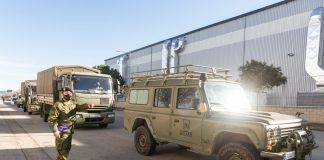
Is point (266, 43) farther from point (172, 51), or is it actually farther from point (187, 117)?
point (187, 117)

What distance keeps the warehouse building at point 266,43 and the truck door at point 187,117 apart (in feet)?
94.2

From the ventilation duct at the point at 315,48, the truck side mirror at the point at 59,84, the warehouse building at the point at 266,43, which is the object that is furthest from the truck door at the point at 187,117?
the ventilation duct at the point at 315,48

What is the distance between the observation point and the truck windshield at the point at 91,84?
14.6m

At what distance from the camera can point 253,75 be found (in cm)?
3281

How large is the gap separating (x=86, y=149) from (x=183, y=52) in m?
48.1

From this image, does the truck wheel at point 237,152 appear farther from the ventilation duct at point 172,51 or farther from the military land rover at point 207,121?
the ventilation duct at point 172,51

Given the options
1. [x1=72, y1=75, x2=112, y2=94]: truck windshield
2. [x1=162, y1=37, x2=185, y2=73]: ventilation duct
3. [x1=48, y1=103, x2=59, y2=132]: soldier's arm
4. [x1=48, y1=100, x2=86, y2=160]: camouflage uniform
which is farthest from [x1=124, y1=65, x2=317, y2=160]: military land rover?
[x1=162, y1=37, x2=185, y2=73]: ventilation duct

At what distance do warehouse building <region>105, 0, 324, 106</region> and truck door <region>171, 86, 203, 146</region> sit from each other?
28720 millimetres

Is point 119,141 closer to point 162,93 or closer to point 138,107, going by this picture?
point 138,107

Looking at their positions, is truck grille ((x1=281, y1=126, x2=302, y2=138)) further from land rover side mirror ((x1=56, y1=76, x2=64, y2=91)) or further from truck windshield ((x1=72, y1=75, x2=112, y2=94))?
land rover side mirror ((x1=56, y1=76, x2=64, y2=91))

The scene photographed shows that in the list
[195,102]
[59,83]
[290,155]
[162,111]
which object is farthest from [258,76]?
[290,155]

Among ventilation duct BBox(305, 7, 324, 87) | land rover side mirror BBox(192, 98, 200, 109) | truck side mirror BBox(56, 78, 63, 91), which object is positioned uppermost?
ventilation duct BBox(305, 7, 324, 87)

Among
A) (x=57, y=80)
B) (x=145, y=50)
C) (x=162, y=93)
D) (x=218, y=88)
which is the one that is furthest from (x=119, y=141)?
(x=145, y=50)

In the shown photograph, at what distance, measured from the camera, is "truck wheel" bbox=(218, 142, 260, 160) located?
5.96 meters
